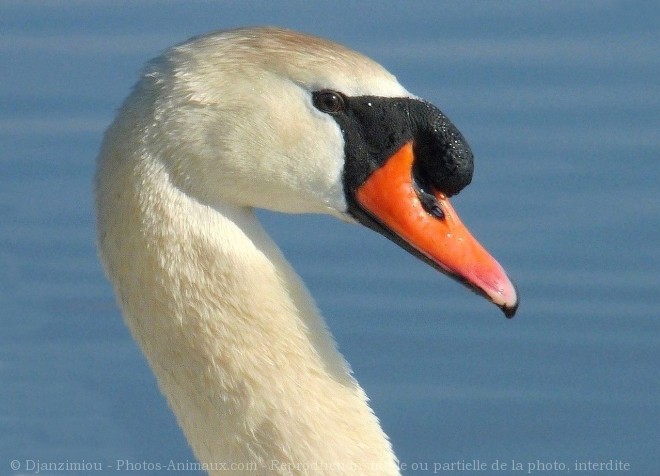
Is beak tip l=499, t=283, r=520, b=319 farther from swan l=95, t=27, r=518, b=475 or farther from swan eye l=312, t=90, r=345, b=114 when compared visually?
swan eye l=312, t=90, r=345, b=114

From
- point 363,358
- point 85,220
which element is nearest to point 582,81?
point 363,358

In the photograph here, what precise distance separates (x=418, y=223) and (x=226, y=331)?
533 millimetres

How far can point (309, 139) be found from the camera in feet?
11.7

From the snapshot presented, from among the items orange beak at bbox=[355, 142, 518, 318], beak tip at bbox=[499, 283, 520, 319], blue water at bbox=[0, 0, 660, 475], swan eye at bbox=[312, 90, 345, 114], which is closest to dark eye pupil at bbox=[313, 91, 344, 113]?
swan eye at bbox=[312, 90, 345, 114]

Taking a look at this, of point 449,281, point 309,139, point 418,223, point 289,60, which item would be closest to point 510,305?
point 418,223

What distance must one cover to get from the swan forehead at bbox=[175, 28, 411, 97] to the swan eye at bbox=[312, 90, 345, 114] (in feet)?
0.06

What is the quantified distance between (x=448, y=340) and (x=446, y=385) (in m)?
0.26

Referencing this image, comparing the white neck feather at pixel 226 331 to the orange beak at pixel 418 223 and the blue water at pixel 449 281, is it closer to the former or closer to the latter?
the orange beak at pixel 418 223

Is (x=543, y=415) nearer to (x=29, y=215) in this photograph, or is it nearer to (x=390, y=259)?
(x=390, y=259)

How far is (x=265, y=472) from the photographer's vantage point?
366 cm

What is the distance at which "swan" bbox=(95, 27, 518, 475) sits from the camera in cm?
348

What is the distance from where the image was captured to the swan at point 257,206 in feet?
11.4

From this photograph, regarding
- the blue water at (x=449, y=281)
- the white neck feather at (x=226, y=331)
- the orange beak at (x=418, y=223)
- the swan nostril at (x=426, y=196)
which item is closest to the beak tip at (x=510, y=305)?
the orange beak at (x=418, y=223)

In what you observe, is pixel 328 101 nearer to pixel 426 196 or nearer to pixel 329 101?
pixel 329 101
